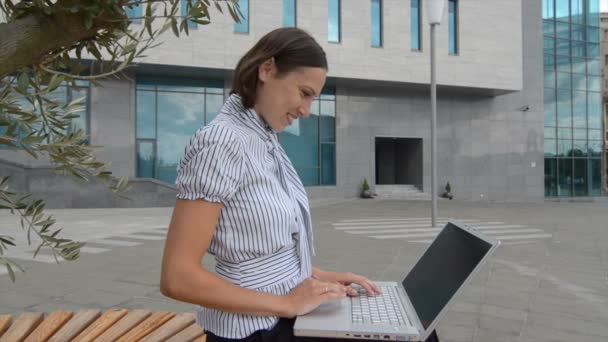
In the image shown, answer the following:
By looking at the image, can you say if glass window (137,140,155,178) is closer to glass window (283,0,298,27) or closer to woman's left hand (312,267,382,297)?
glass window (283,0,298,27)

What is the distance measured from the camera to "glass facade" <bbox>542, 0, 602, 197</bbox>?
98.4ft

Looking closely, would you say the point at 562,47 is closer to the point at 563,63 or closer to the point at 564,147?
the point at 563,63

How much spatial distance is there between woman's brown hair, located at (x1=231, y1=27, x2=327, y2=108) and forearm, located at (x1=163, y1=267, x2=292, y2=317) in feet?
2.03

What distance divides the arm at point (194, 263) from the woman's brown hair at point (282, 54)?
1.51 feet

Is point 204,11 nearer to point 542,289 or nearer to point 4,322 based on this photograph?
point 4,322

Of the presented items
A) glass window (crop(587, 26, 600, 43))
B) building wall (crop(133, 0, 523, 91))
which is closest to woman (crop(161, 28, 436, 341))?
building wall (crop(133, 0, 523, 91))

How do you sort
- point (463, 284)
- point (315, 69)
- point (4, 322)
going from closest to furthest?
point (463, 284)
point (315, 69)
point (4, 322)

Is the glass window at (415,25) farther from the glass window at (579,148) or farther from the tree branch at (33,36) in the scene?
the tree branch at (33,36)

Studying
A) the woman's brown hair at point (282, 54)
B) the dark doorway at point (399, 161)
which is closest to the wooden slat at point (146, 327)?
the woman's brown hair at point (282, 54)

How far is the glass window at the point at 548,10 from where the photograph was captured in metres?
29.7

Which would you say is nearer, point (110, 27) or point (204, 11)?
point (110, 27)

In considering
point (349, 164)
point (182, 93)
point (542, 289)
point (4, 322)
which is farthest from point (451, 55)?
point (4, 322)

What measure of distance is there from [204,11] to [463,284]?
3.53 ft

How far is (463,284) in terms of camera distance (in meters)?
1.46
